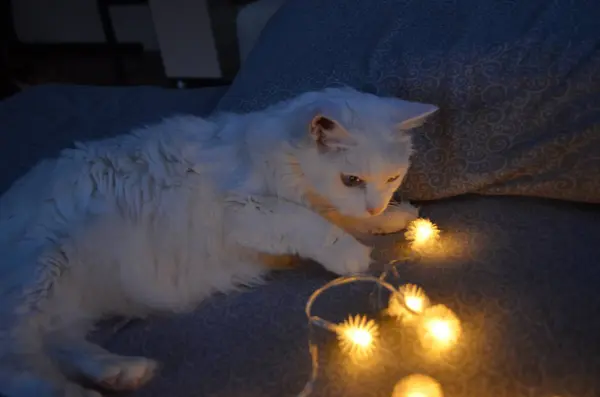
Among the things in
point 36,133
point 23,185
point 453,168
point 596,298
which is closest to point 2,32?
point 36,133

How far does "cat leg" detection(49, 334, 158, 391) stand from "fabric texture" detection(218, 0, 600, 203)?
0.75m

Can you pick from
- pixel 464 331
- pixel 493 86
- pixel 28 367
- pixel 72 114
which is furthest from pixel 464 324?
pixel 72 114

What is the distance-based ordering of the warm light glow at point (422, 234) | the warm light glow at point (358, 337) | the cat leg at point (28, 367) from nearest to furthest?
1. the cat leg at point (28, 367)
2. the warm light glow at point (358, 337)
3. the warm light glow at point (422, 234)

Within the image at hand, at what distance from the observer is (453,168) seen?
1320mm

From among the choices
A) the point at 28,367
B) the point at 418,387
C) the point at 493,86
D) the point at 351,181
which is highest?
the point at 493,86

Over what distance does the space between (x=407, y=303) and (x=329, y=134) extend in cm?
35

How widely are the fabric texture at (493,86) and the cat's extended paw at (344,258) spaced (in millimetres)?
314

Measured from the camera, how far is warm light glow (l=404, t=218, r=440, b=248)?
1.22 m

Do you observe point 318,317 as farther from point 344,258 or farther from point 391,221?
point 391,221

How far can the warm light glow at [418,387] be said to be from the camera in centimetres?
84

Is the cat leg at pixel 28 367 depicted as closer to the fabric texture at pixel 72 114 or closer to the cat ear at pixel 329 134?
the cat ear at pixel 329 134

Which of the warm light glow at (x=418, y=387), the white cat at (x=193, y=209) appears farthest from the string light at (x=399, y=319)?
the white cat at (x=193, y=209)

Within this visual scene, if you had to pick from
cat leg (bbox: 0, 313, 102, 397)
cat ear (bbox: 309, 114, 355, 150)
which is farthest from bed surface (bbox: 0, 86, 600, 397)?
cat ear (bbox: 309, 114, 355, 150)

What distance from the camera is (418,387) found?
848 millimetres
